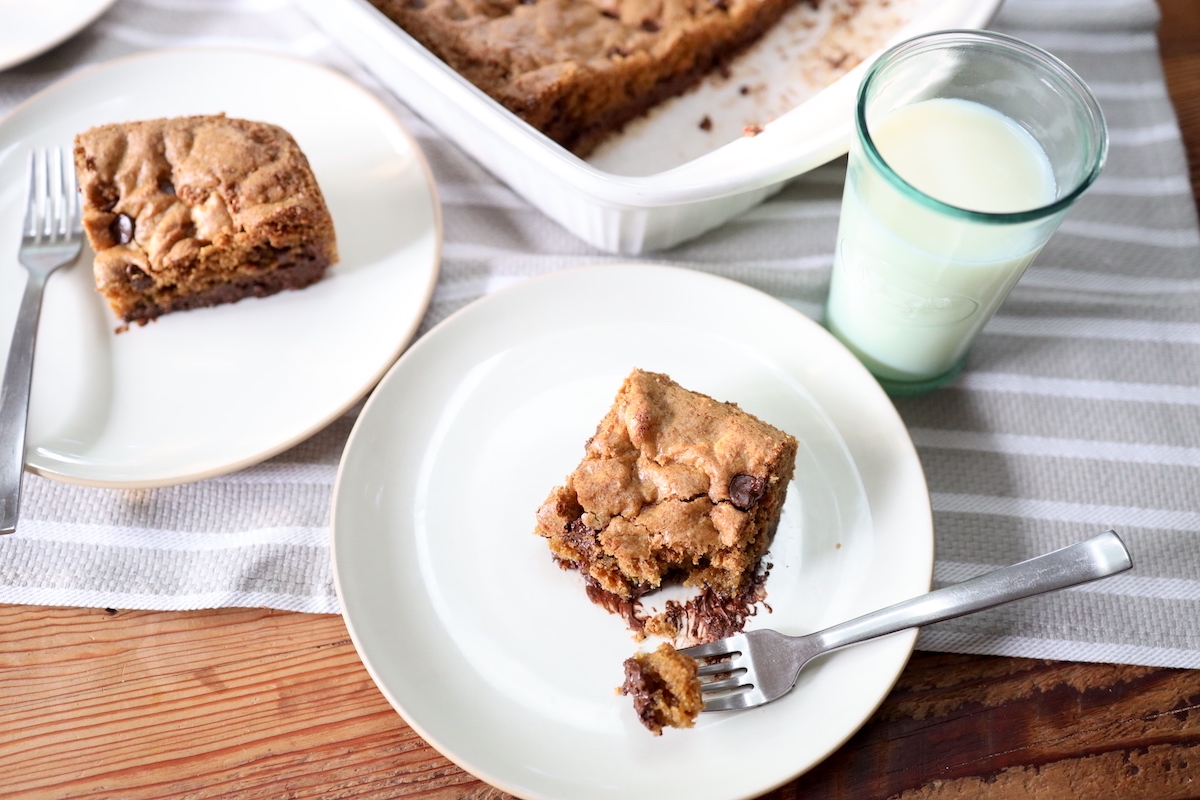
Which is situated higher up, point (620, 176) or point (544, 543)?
point (620, 176)

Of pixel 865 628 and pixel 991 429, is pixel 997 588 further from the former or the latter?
pixel 991 429

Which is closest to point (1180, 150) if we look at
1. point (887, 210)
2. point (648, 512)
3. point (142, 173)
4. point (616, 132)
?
point (887, 210)

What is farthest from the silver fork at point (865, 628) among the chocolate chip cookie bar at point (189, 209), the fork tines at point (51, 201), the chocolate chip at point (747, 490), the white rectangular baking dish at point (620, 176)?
the fork tines at point (51, 201)

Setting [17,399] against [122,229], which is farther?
[122,229]

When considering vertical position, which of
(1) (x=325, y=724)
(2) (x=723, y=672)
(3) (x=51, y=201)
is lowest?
(1) (x=325, y=724)

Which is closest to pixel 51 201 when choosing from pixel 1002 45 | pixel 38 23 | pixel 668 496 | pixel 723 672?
pixel 38 23

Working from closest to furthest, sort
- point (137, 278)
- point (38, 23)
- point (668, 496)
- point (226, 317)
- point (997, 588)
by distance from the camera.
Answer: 1. point (997, 588)
2. point (668, 496)
3. point (137, 278)
4. point (226, 317)
5. point (38, 23)

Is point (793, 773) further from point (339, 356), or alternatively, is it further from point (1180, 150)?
point (1180, 150)

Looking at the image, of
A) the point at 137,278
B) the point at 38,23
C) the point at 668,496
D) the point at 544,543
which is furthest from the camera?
the point at 38,23
